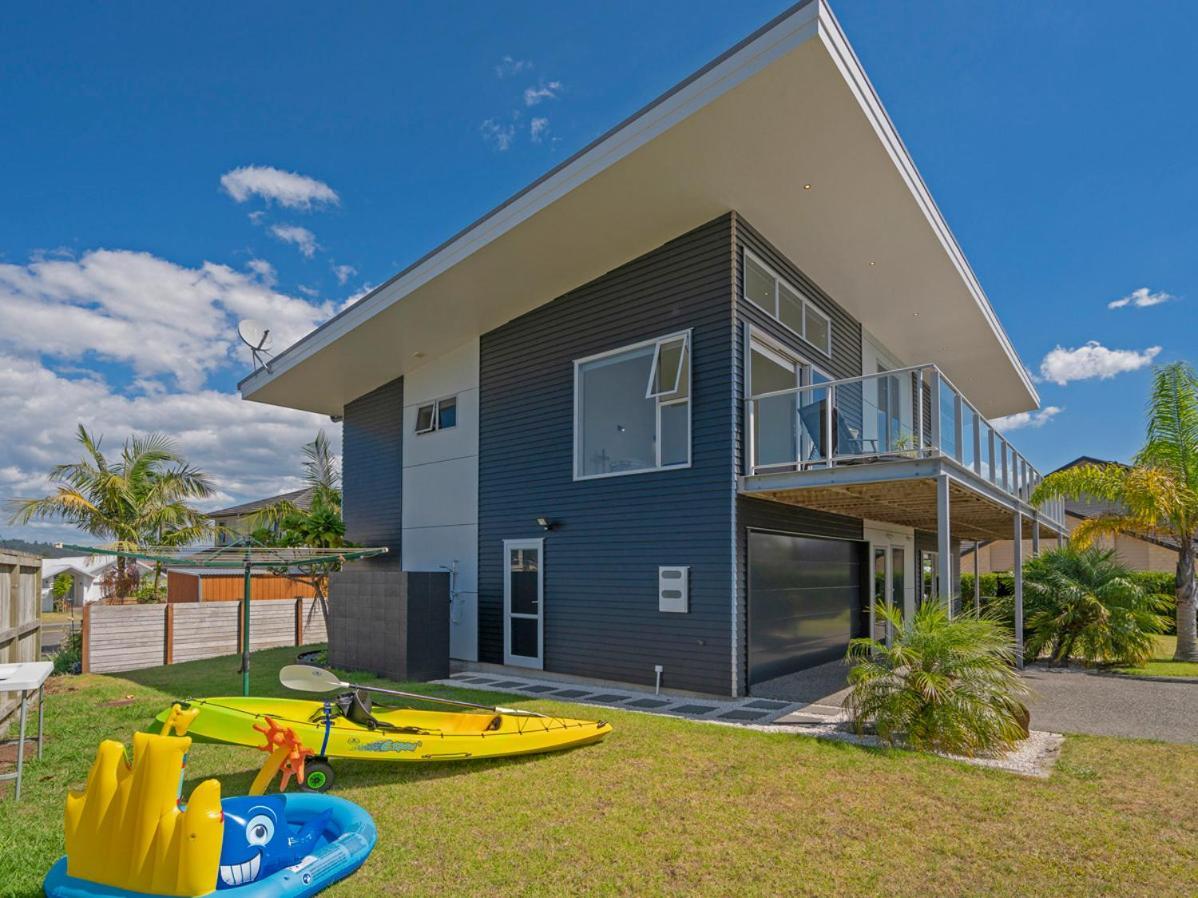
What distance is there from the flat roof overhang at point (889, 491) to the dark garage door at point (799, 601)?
1.95 feet

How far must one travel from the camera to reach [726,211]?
8.38 metres

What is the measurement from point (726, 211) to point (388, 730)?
6.44 m

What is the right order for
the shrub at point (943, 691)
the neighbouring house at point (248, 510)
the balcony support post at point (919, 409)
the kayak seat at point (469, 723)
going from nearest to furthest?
the kayak seat at point (469, 723), the shrub at point (943, 691), the balcony support post at point (919, 409), the neighbouring house at point (248, 510)

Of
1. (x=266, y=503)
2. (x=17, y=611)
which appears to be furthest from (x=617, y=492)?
(x=266, y=503)

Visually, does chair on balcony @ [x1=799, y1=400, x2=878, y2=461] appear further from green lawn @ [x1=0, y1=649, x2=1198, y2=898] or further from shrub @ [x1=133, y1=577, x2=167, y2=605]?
shrub @ [x1=133, y1=577, x2=167, y2=605]

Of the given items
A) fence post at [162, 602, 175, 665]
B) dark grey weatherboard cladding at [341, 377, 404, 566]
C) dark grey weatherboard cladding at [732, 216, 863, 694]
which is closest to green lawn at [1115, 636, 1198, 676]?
dark grey weatherboard cladding at [732, 216, 863, 694]

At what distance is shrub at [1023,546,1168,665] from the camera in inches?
425

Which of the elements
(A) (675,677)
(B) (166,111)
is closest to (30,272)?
(B) (166,111)

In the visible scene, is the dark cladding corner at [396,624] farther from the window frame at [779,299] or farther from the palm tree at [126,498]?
the palm tree at [126,498]

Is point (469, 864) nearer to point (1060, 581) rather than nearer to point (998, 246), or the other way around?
point (1060, 581)

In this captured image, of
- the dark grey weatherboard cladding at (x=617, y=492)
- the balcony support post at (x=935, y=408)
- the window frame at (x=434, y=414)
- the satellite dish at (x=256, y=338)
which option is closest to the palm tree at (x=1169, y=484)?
the balcony support post at (x=935, y=408)

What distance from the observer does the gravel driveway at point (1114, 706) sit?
6719mm

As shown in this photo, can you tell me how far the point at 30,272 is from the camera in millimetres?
12438

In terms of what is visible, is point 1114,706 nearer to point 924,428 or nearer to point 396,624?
point 924,428
